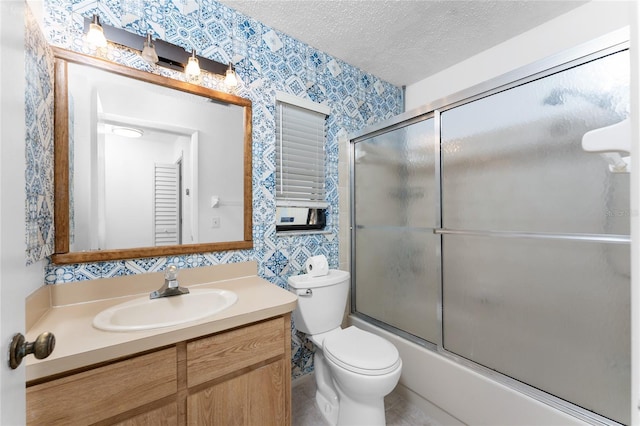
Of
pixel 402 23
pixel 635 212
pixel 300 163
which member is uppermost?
pixel 402 23

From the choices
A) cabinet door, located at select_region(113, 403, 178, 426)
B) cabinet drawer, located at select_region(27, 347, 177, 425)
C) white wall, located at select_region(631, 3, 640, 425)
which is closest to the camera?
white wall, located at select_region(631, 3, 640, 425)

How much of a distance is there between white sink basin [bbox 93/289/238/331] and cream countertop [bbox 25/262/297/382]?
0.18ft

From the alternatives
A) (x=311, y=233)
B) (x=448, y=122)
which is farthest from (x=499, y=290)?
(x=311, y=233)

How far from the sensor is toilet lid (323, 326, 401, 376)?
51.9 inches

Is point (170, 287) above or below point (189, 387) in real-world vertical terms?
above

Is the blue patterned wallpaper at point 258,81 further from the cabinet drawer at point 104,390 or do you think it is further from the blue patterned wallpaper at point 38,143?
the cabinet drawer at point 104,390

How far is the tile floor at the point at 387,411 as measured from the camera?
1.57 meters

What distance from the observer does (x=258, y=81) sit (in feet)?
5.71

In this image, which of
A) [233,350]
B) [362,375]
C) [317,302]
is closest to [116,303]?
[233,350]

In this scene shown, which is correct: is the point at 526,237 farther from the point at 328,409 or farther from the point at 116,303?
the point at 116,303

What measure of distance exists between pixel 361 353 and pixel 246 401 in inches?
23.7

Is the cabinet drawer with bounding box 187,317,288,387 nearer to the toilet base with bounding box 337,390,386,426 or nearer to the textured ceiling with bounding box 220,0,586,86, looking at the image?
the toilet base with bounding box 337,390,386,426

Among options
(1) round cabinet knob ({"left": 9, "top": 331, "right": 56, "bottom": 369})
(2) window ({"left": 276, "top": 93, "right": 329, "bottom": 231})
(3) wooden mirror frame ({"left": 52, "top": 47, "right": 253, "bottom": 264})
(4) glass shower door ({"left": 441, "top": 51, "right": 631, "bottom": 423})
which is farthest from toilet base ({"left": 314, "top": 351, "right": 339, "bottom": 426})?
(1) round cabinet knob ({"left": 9, "top": 331, "right": 56, "bottom": 369})

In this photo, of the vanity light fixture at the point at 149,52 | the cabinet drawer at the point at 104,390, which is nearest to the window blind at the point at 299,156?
the vanity light fixture at the point at 149,52
